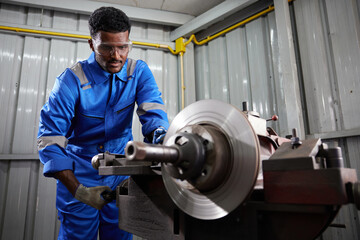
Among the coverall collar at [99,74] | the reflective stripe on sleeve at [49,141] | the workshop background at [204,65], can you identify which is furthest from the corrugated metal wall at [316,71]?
the reflective stripe on sleeve at [49,141]

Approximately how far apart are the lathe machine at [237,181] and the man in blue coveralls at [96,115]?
0.66m

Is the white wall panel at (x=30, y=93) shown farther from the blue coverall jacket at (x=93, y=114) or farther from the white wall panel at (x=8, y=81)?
the blue coverall jacket at (x=93, y=114)

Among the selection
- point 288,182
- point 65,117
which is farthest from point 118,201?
point 288,182

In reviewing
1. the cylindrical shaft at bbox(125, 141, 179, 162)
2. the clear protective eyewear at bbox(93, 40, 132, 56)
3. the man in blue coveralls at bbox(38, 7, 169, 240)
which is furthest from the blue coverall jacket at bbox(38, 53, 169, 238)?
the cylindrical shaft at bbox(125, 141, 179, 162)

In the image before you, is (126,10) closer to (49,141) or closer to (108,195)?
(49,141)

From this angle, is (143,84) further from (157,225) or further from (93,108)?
(157,225)

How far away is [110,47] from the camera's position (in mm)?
1624

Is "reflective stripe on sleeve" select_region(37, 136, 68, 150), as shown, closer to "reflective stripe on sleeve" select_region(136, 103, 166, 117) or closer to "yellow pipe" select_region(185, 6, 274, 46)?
"reflective stripe on sleeve" select_region(136, 103, 166, 117)

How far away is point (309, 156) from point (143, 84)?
1.40m

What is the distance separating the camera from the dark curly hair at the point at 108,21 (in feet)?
5.22

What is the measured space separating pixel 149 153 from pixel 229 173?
264mm

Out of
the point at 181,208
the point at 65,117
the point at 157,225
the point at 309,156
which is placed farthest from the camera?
the point at 65,117

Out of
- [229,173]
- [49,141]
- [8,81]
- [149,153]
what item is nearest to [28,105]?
[8,81]

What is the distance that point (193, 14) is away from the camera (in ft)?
10.8
